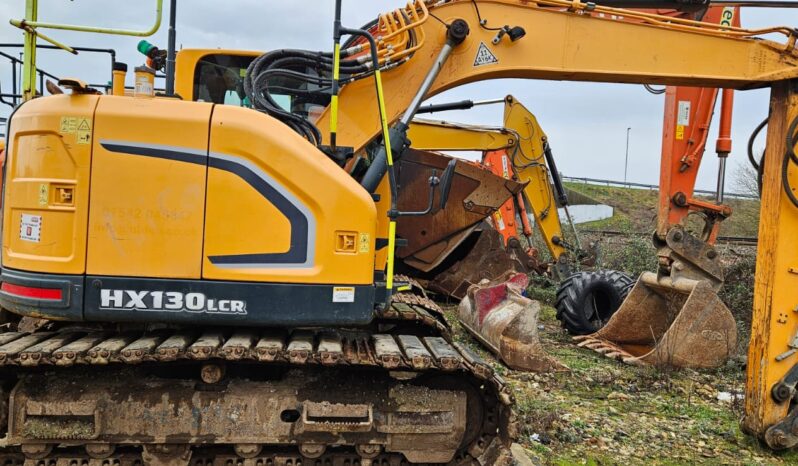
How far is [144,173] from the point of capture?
318cm

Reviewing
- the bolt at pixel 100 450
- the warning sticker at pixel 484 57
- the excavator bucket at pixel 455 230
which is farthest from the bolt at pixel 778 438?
the excavator bucket at pixel 455 230

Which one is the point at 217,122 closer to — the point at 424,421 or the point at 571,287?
the point at 424,421

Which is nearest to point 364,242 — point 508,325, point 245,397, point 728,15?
point 245,397

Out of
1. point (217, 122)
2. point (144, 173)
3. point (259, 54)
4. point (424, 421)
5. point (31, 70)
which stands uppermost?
point (259, 54)

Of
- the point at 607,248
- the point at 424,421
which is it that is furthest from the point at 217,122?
the point at 607,248

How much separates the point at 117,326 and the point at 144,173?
1.00 meters

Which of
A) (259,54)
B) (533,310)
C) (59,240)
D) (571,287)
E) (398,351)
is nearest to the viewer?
(59,240)

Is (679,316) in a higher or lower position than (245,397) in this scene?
higher

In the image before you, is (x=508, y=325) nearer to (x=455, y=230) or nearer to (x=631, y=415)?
(x=631, y=415)

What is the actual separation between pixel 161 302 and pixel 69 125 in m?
1.01

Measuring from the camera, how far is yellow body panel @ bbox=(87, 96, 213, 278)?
3.16 metres

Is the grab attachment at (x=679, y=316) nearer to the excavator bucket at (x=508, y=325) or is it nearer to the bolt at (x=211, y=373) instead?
the excavator bucket at (x=508, y=325)

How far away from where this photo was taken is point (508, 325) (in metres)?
6.29

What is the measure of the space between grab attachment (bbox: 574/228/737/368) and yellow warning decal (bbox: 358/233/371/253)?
4.07 metres
